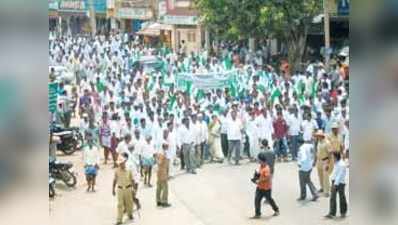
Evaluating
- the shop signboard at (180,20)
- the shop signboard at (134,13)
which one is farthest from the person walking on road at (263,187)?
the shop signboard at (134,13)

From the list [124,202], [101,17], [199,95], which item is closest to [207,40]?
[199,95]

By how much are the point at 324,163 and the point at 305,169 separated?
34 cm

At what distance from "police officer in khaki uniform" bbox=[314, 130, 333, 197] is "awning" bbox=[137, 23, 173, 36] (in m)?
15.8

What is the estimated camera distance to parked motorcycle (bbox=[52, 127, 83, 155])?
11.8 meters

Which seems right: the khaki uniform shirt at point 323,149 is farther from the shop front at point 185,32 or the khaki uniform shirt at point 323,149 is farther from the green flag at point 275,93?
the shop front at point 185,32

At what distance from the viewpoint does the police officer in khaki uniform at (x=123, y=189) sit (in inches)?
310

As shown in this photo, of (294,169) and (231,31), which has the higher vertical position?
(231,31)

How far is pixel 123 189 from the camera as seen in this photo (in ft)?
26.7

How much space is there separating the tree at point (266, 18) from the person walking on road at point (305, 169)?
26.8 feet
